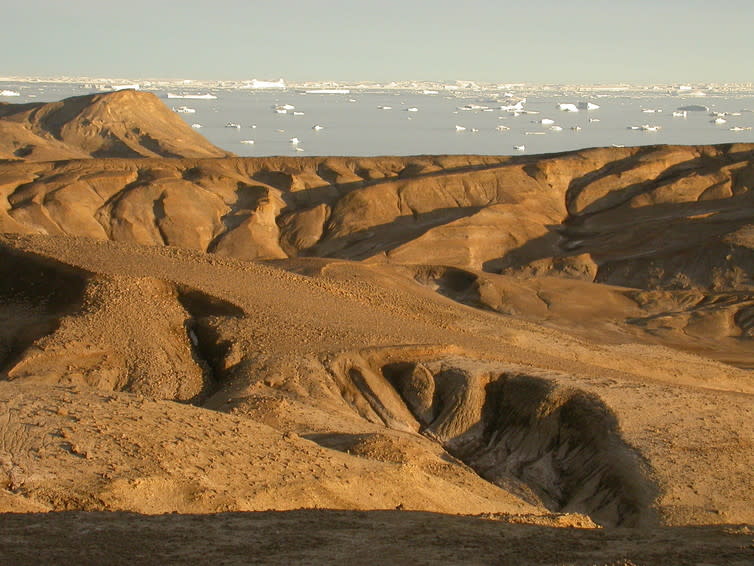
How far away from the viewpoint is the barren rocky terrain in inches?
442

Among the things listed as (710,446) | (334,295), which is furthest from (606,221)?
(710,446)

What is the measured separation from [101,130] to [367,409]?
6713 centimetres

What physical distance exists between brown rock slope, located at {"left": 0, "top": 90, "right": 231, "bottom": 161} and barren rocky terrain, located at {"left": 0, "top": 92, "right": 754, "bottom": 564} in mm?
36522

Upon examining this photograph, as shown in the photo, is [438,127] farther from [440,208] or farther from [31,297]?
[31,297]

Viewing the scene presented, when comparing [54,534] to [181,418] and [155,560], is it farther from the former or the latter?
[181,418]

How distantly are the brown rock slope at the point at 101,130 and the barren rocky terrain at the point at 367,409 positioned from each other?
1438 inches

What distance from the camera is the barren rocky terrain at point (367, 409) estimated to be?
11.2m

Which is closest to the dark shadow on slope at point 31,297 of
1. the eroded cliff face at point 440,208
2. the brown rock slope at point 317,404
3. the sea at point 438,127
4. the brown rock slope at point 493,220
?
the brown rock slope at point 317,404

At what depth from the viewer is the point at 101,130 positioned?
81562 mm

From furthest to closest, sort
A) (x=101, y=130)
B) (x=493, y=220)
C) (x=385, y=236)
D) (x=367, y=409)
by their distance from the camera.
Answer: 1. (x=101, y=130)
2. (x=493, y=220)
3. (x=385, y=236)
4. (x=367, y=409)

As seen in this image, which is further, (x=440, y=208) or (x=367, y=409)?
(x=440, y=208)

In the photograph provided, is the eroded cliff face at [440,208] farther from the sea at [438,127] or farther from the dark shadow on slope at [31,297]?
the sea at [438,127]

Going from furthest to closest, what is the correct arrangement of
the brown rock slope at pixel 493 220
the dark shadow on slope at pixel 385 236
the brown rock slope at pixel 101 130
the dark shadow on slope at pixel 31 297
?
the brown rock slope at pixel 101 130
the dark shadow on slope at pixel 385 236
the brown rock slope at pixel 493 220
the dark shadow on slope at pixel 31 297

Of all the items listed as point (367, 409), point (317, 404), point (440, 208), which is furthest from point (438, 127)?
point (317, 404)
